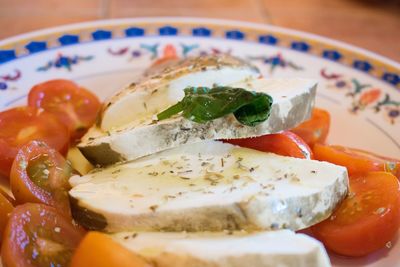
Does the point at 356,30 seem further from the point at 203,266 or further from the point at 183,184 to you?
the point at 203,266

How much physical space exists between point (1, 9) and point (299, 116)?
10.4 feet

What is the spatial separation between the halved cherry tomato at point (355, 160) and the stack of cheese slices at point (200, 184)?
23 centimetres

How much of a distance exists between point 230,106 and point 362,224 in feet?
2.37

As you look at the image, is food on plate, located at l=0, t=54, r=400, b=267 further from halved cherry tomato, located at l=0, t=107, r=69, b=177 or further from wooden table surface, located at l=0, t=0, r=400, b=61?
wooden table surface, located at l=0, t=0, r=400, b=61

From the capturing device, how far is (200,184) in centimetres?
202

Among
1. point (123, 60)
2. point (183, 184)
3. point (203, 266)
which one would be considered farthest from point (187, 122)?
point (123, 60)

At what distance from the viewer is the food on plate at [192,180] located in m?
1.80

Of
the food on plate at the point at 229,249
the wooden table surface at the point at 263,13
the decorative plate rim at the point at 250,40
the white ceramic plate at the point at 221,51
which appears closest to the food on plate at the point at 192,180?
the food on plate at the point at 229,249

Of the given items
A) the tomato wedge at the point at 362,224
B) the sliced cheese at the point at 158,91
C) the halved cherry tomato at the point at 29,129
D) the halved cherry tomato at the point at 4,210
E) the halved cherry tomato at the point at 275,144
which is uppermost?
the sliced cheese at the point at 158,91

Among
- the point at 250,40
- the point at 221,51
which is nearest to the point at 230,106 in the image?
the point at 221,51

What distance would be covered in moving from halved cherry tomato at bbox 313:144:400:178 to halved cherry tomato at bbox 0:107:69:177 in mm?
1295

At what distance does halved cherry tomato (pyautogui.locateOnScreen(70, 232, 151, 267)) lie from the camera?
1713 millimetres

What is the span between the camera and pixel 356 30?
4859 millimetres

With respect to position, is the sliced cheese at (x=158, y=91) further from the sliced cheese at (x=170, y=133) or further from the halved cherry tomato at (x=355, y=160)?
the halved cherry tomato at (x=355, y=160)
